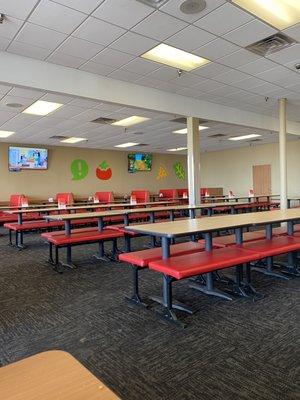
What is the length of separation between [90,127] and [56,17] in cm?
512

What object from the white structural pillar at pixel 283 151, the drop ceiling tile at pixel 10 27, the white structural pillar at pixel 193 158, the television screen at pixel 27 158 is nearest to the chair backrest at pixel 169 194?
the television screen at pixel 27 158

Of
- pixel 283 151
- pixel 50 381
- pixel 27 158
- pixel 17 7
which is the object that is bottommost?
pixel 50 381

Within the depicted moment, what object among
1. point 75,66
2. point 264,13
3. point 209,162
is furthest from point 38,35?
point 209,162

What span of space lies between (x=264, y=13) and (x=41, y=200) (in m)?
9.43

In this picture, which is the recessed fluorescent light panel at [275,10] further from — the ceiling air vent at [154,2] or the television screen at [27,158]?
the television screen at [27,158]

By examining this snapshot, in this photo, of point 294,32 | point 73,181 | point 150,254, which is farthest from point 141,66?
point 73,181

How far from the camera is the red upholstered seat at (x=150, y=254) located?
3.12 m

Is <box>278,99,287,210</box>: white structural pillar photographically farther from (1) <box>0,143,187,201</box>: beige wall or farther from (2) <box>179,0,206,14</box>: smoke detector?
(1) <box>0,143,187,201</box>: beige wall

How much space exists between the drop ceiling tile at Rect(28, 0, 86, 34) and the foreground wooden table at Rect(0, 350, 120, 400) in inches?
141

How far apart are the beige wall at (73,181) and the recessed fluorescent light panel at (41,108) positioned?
4197 millimetres

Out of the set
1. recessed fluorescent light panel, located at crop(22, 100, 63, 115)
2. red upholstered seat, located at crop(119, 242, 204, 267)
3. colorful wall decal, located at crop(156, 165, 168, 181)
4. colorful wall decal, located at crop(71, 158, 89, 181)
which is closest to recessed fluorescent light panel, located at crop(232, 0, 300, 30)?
red upholstered seat, located at crop(119, 242, 204, 267)

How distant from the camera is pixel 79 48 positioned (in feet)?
14.4

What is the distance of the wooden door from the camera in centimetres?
1282

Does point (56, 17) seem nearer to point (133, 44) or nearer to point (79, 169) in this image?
point (133, 44)
